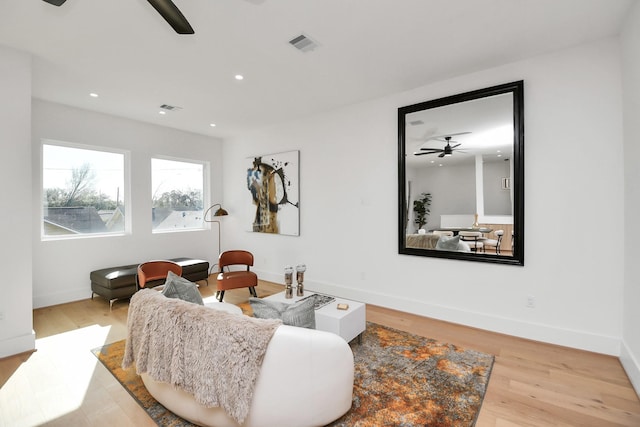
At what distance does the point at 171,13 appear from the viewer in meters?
1.74

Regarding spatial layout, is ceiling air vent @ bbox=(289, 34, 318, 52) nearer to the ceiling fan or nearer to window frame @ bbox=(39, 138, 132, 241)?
the ceiling fan

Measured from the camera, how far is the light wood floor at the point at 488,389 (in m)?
1.93

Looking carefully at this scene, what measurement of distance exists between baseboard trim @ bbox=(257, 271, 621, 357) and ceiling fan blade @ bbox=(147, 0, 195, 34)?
360 cm

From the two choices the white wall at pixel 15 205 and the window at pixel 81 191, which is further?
the window at pixel 81 191

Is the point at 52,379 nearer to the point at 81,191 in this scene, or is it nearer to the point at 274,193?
the point at 81,191

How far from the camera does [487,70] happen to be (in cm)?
327

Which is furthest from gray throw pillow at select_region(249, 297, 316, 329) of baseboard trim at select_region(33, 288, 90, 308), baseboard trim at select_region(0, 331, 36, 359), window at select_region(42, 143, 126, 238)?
window at select_region(42, 143, 126, 238)

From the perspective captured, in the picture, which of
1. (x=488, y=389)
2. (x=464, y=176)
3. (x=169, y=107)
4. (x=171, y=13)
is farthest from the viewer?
(x=169, y=107)

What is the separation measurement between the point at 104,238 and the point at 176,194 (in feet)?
4.76

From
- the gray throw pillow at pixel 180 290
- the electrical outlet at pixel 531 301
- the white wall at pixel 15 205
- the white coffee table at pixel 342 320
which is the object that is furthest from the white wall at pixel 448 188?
the white wall at pixel 15 205

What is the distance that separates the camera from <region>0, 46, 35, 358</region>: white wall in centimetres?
274

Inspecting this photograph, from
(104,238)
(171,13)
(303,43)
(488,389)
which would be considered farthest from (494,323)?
(104,238)

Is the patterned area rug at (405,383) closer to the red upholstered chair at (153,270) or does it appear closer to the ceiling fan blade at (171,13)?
the red upholstered chair at (153,270)

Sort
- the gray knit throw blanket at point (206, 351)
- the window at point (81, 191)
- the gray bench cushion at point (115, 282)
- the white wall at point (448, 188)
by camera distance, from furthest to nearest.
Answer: the window at point (81, 191)
the gray bench cushion at point (115, 282)
the white wall at point (448, 188)
the gray knit throw blanket at point (206, 351)
